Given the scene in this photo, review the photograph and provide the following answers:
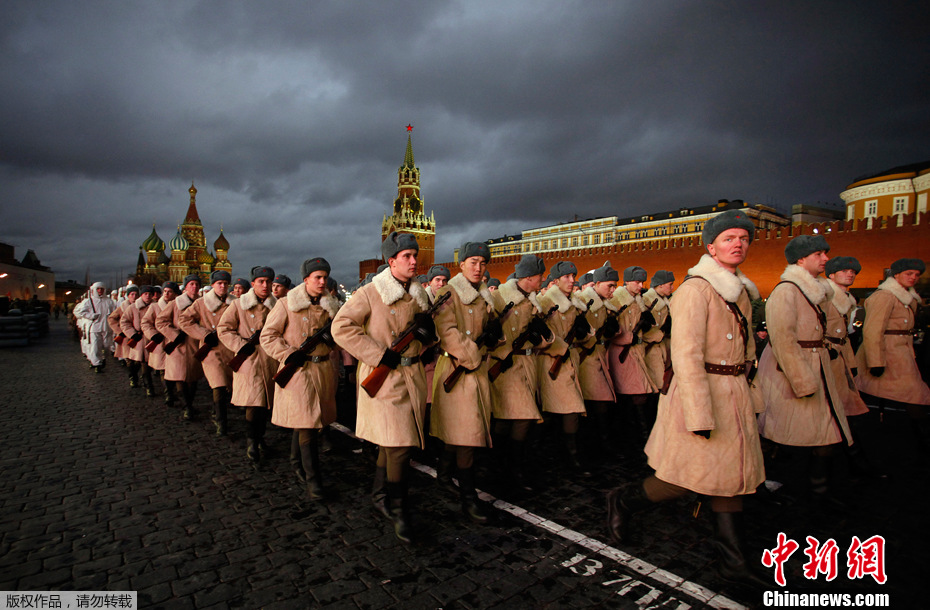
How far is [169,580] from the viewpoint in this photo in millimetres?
2975

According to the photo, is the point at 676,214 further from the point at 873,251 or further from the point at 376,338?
the point at 376,338

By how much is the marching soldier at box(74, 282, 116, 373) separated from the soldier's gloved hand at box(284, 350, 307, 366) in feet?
36.7

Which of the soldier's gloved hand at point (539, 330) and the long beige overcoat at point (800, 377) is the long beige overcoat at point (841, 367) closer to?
the long beige overcoat at point (800, 377)

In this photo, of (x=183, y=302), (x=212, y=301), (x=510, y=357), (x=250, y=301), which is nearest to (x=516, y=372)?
(x=510, y=357)

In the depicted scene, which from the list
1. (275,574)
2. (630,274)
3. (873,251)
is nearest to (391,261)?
(275,574)

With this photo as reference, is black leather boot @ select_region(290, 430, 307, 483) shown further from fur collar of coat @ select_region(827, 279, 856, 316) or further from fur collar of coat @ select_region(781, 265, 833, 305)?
fur collar of coat @ select_region(827, 279, 856, 316)

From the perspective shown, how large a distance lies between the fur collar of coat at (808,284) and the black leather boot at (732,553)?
7.04 feet

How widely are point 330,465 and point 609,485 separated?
9.76ft

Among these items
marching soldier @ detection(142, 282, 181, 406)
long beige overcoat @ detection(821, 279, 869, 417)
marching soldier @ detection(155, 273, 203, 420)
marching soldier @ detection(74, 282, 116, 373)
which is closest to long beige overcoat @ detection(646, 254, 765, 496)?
long beige overcoat @ detection(821, 279, 869, 417)

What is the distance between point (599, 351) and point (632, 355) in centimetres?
66

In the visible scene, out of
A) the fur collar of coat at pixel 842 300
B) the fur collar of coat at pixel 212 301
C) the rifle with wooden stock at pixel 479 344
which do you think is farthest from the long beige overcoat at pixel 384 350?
the fur collar of coat at pixel 842 300

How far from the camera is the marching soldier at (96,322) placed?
40.7ft

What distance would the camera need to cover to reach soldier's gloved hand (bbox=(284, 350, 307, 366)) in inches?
174

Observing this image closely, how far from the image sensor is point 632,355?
636cm
